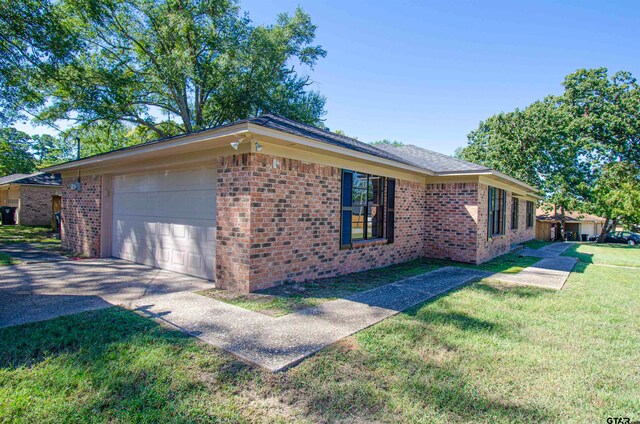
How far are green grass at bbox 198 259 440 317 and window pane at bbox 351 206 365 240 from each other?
908 millimetres

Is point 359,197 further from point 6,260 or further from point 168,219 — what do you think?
point 6,260

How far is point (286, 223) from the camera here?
606 cm

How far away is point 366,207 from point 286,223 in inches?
112

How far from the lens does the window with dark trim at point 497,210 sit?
11.1 meters

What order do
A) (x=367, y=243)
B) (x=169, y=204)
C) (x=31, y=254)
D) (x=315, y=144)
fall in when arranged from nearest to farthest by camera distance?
(x=315, y=144), (x=169, y=204), (x=367, y=243), (x=31, y=254)

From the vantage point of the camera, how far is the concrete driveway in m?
4.46

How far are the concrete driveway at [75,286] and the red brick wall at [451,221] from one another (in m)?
7.10

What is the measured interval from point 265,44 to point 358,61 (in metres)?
7.81

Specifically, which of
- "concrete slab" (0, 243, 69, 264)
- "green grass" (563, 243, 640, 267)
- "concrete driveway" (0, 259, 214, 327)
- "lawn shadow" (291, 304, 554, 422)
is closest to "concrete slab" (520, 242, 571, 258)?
"green grass" (563, 243, 640, 267)

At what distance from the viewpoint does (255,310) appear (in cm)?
466

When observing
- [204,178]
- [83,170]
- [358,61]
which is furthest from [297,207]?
[358,61]

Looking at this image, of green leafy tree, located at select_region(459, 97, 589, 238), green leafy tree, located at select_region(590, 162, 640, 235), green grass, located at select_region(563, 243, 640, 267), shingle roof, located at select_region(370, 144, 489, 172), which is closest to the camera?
shingle roof, located at select_region(370, 144, 489, 172)

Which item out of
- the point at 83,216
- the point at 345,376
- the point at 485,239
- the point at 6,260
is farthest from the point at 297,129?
the point at 6,260

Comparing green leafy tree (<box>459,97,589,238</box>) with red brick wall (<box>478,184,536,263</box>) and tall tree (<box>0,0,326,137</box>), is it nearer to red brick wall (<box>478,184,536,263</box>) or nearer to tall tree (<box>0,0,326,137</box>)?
red brick wall (<box>478,184,536,263</box>)
